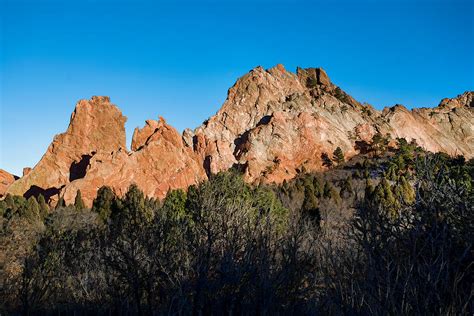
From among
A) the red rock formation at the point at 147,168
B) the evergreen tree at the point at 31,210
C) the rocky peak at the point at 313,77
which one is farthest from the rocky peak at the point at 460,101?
the evergreen tree at the point at 31,210

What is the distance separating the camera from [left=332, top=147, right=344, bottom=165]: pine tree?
91.4 m

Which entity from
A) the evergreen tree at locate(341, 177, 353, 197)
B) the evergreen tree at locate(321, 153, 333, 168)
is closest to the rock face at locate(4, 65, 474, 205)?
the evergreen tree at locate(321, 153, 333, 168)

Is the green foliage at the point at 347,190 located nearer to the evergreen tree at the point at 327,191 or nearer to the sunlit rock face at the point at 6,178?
the evergreen tree at the point at 327,191

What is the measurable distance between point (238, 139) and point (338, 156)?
2571cm

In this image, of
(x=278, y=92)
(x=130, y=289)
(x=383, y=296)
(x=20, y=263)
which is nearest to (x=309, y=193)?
(x=20, y=263)

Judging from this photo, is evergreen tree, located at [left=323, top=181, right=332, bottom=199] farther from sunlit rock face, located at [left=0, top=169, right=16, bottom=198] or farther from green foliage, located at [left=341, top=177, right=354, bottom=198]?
sunlit rock face, located at [left=0, top=169, right=16, bottom=198]

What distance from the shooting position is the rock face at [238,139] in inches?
→ 3211

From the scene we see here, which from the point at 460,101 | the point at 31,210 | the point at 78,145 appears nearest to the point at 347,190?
the point at 31,210

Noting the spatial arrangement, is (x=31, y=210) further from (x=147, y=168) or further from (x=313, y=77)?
(x=313, y=77)

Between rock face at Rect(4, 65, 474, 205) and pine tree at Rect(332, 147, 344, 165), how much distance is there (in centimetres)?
240

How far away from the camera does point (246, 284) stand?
26.1 feet

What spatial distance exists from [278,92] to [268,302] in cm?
11196

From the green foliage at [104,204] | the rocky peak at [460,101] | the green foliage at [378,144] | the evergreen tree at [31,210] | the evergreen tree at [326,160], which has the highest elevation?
the rocky peak at [460,101]

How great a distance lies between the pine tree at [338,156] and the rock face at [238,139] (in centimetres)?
Answer: 240
